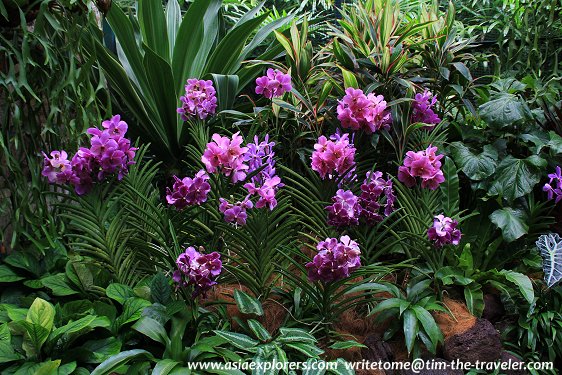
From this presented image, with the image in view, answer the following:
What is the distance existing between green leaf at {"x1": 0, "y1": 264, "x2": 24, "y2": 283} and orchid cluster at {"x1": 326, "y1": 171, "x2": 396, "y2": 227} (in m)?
1.24

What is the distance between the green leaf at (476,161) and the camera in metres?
2.61

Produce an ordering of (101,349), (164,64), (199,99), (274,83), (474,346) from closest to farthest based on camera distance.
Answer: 1. (101,349)
2. (474,346)
3. (199,99)
4. (274,83)
5. (164,64)

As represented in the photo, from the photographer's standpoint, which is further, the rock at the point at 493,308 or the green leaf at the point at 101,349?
the rock at the point at 493,308

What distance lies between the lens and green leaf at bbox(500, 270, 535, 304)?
7.35 feet

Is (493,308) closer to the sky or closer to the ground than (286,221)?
closer to the ground

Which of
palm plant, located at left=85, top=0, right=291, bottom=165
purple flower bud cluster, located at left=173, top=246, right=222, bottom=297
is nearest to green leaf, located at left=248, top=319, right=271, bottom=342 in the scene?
purple flower bud cluster, located at left=173, top=246, right=222, bottom=297

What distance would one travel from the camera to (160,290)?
2041mm

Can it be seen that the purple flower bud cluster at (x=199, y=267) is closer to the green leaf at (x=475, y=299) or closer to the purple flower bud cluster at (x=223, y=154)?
the purple flower bud cluster at (x=223, y=154)

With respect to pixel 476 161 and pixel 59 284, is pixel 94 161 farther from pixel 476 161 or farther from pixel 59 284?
pixel 476 161

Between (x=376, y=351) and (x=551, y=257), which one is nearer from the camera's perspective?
(x=376, y=351)

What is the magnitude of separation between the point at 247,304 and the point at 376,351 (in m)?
0.54

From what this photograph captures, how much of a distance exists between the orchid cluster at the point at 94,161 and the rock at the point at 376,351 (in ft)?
3.74

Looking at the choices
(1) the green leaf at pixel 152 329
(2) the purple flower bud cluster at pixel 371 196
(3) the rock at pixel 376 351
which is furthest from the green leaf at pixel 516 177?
(1) the green leaf at pixel 152 329

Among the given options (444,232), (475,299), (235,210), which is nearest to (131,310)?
(235,210)
